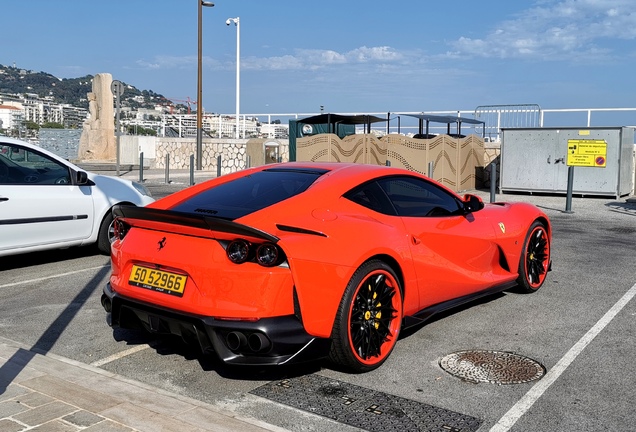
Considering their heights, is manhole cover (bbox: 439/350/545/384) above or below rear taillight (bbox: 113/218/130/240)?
below

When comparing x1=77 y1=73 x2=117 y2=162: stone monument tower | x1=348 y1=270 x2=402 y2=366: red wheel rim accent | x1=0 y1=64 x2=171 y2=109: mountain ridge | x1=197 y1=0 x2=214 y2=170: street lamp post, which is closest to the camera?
x1=348 y1=270 x2=402 y2=366: red wheel rim accent

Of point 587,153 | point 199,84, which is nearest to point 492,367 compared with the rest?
point 587,153

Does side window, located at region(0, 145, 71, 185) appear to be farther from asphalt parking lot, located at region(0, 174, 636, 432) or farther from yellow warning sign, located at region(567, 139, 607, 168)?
yellow warning sign, located at region(567, 139, 607, 168)

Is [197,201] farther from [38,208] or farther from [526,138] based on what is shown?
[526,138]

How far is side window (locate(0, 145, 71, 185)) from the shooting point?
7.54m

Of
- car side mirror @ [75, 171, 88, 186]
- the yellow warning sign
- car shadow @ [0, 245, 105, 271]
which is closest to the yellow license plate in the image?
car side mirror @ [75, 171, 88, 186]

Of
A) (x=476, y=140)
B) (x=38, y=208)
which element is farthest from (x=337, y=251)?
(x=476, y=140)

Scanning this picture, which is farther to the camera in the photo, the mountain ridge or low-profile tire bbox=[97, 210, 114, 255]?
the mountain ridge

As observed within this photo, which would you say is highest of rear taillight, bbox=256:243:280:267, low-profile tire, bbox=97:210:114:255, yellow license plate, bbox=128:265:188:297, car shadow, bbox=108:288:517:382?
rear taillight, bbox=256:243:280:267

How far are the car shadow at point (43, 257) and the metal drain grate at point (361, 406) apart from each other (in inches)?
204

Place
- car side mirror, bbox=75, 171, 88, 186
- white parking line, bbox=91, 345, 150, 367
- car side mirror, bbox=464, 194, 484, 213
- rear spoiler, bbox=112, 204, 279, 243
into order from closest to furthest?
1. rear spoiler, bbox=112, 204, 279, 243
2. white parking line, bbox=91, 345, 150, 367
3. car side mirror, bbox=464, 194, 484, 213
4. car side mirror, bbox=75, 171, 88, 186

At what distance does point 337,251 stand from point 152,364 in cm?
154

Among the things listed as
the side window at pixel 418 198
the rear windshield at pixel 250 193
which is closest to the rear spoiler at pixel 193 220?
the rear windshield at pixel 250 193

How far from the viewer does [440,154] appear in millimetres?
18344
